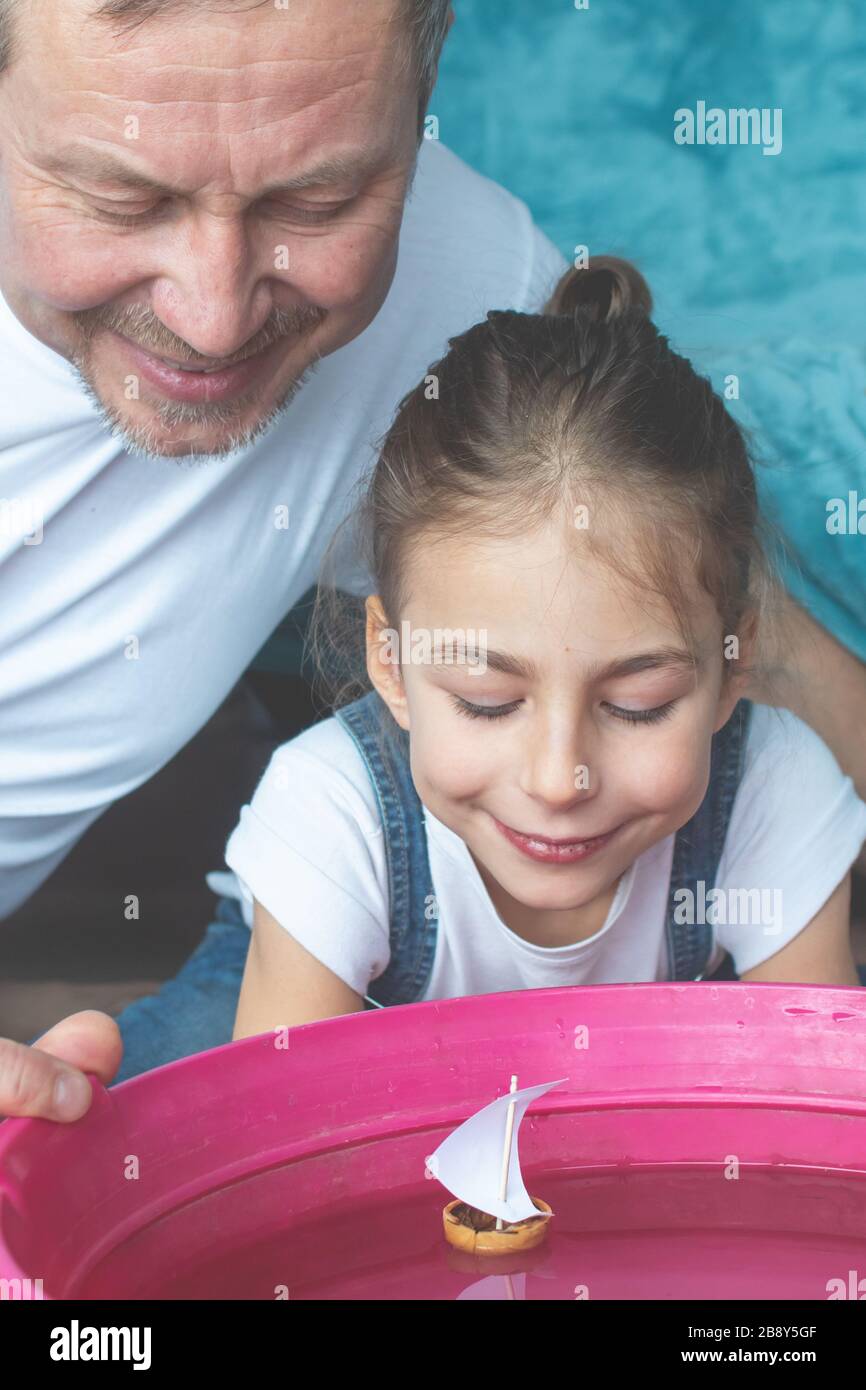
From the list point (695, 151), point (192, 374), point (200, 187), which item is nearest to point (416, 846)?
point (192, 374)

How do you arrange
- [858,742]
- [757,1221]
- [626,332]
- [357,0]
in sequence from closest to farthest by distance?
[757,1221]
[357,0]
[626,332]
[858,742]

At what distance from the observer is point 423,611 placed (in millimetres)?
1101

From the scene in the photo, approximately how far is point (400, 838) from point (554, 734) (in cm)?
29

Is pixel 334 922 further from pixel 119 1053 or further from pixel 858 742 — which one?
pixel 858 742

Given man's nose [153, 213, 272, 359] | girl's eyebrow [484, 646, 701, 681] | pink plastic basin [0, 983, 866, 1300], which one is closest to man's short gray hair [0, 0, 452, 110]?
man's nose [153, 213, 272, 359]

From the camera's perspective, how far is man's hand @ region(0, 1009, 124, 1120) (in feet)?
2.47

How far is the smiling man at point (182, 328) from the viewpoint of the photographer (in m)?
1.04

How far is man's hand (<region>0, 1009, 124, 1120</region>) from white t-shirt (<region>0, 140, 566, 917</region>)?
583mm

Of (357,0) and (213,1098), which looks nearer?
(213,1098)

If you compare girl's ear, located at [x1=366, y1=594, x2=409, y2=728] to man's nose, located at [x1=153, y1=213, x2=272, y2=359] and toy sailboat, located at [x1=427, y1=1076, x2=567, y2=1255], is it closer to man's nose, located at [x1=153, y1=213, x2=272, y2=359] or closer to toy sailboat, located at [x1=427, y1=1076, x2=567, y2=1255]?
man's nose, located at [x1=153, y1=213, x2=272, y2=359]

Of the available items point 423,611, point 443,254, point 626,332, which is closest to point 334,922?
point 423,611

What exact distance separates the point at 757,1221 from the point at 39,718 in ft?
2.69

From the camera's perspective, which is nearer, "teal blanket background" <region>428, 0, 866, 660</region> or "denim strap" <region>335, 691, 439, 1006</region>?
"denim strap" <region>335, 691, 439, 1006</region>

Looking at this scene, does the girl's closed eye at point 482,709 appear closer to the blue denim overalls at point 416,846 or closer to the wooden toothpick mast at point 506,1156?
the blue denim overalls at point 416,846
